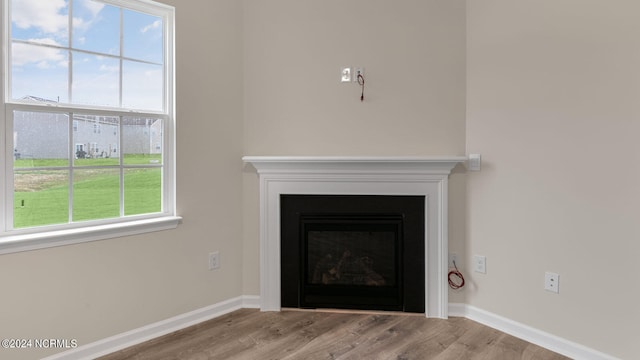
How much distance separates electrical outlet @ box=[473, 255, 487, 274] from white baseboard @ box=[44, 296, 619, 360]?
0.92 feet

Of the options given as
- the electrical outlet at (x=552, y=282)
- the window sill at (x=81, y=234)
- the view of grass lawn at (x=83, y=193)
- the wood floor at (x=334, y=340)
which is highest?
the view of grass lawn at (x=83, y=193)

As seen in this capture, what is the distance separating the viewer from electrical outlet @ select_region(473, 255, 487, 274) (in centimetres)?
263

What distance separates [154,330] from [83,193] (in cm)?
98

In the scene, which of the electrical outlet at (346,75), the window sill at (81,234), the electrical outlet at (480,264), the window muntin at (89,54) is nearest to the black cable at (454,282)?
the electrical outlet at (480,264)

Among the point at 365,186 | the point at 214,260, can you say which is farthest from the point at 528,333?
the point at 214,260

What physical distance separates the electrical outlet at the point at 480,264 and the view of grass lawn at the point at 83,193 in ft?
7.43

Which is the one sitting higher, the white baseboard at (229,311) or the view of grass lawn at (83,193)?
the view of grass lawn at (83,193)

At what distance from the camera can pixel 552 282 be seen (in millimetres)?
2289

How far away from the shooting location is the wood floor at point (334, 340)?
7.18 ft

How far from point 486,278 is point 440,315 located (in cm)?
42

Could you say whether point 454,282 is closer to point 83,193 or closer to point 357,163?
point 357,163

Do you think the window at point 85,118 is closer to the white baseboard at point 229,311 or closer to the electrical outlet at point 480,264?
the white baseboard at point 229,311

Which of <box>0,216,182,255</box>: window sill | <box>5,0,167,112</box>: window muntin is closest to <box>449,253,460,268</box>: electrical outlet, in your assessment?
<box>0,216,182,255</box>: window sill

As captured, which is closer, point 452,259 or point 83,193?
point 83,193
